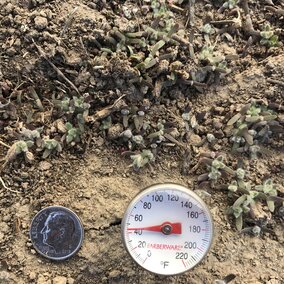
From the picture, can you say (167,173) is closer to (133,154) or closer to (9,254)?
(133,154)

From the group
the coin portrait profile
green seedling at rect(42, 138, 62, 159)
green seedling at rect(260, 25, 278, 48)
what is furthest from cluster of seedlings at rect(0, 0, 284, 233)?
the coin portrait profile

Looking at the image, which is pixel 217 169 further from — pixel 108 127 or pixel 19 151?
pixel 19 151

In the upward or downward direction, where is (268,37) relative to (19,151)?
upward

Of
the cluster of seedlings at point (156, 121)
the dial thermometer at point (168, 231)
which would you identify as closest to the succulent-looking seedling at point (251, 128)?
the cluster of seedlings at point (156, 121)

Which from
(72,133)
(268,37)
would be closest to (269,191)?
(268,37)

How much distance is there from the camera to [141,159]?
326 cm

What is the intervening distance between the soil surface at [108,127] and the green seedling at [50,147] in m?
0.03

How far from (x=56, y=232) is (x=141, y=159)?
0.58 metres

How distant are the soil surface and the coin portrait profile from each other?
0.30 feet

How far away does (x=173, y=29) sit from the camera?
3443 mm

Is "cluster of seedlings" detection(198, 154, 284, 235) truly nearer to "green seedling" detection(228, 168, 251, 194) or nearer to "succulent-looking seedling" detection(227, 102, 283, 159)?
"green seedling" detection(228, 168, 251, 194)

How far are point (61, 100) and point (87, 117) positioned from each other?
0.18m

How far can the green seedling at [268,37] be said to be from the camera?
354cm

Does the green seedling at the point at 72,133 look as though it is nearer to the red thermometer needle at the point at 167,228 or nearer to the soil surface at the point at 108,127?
the soil surface at the point at 108,127
